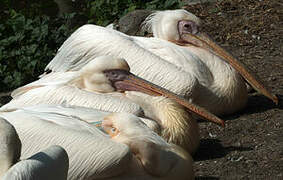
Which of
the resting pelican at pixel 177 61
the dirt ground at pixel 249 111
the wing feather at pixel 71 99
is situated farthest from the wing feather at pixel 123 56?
the wing feather at pixel 71 99

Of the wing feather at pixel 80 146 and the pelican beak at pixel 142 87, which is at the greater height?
the wing feather at pixel 80 146

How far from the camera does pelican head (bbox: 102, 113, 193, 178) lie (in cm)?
425

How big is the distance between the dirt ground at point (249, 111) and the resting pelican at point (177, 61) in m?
0.23

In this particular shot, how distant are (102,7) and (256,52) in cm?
226

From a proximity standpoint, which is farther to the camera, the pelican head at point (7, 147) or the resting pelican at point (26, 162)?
the pelican head at point (7, 147)

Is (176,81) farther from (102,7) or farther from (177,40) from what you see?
(102,7)

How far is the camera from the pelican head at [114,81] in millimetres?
5754

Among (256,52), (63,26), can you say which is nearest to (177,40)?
(256,52)

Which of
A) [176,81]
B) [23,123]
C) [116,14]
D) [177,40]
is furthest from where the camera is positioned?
[116,14]

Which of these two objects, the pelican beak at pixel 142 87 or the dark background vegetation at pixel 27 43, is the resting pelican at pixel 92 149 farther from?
the dark background vegetation at pixel 27 43

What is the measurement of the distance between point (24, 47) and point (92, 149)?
12.9ft

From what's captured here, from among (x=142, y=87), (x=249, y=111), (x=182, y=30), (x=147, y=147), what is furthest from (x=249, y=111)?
(x=147, y=147)

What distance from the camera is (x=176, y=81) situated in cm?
611

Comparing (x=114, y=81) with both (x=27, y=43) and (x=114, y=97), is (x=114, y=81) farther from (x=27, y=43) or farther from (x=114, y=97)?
(x=27, y=43)
